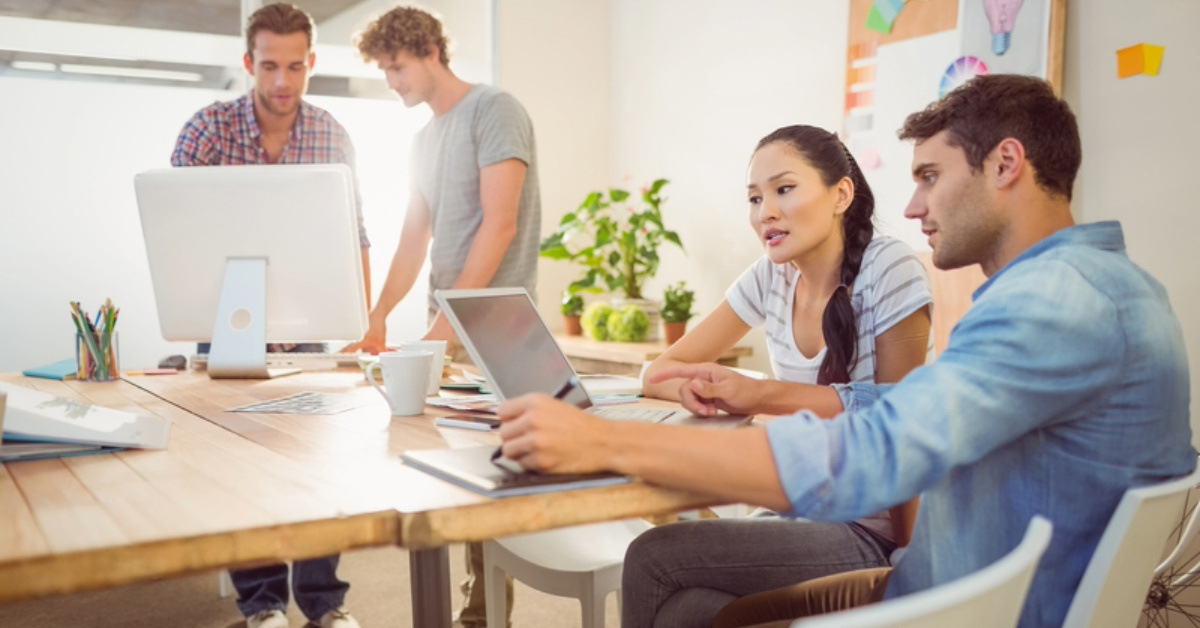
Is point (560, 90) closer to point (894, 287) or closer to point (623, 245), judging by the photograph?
point (623, 245)

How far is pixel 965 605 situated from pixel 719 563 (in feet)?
2.13

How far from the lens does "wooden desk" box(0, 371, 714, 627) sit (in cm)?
77

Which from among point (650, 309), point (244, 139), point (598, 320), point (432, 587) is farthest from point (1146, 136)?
point (244, 139)

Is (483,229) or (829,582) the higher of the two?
(483,229)

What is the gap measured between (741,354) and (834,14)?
1263 millimetres

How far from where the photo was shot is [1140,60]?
243 cm

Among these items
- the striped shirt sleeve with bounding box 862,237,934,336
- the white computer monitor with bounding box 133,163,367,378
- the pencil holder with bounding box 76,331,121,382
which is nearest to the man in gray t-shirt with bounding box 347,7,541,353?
the white computer monitor with bounding box 133,163,367,378

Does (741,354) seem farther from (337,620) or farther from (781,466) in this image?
(781,466)

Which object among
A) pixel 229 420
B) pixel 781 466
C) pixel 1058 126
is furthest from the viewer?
Answer: pixel 229 420

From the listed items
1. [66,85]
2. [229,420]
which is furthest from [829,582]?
[66,85]

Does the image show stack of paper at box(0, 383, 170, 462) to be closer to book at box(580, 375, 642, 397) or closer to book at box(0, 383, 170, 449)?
book at box(0, 383, 170, 449)

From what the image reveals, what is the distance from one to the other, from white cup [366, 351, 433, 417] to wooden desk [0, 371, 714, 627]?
0.12m

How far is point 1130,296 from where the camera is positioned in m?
0.94

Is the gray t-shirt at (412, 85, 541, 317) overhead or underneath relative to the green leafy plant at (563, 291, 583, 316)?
overhead
